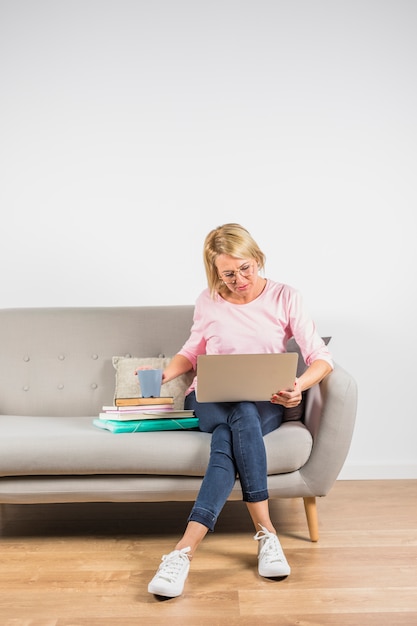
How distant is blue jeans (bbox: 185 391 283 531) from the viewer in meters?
2.21

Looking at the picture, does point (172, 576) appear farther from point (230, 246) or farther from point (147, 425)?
point (230, 246)

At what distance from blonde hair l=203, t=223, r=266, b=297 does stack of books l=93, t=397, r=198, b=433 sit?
0.55 meters

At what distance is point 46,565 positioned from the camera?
2.31 meters

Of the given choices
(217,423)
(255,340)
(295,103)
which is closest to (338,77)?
(295,103)

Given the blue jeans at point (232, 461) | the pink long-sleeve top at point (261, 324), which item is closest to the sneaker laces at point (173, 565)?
the blue jeans at point (232, 461)

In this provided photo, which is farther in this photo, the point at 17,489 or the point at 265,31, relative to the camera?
the point at 265,31

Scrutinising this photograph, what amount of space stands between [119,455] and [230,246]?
85 centimetres

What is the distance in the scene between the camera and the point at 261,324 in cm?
265

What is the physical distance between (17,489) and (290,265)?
168 cm

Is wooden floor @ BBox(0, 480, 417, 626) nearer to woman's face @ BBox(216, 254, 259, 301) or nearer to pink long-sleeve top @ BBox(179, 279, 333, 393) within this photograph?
pink long-sleeve top @ BBox(179, 279, 333, 393)

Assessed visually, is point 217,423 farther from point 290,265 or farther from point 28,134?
point 28,134

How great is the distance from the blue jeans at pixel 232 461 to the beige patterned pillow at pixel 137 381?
1.36ft

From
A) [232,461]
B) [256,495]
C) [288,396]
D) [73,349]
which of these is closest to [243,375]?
[288,396]

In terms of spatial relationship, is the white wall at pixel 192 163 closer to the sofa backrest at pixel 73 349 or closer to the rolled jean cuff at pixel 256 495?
the sofa backrest at pixel 73 349
